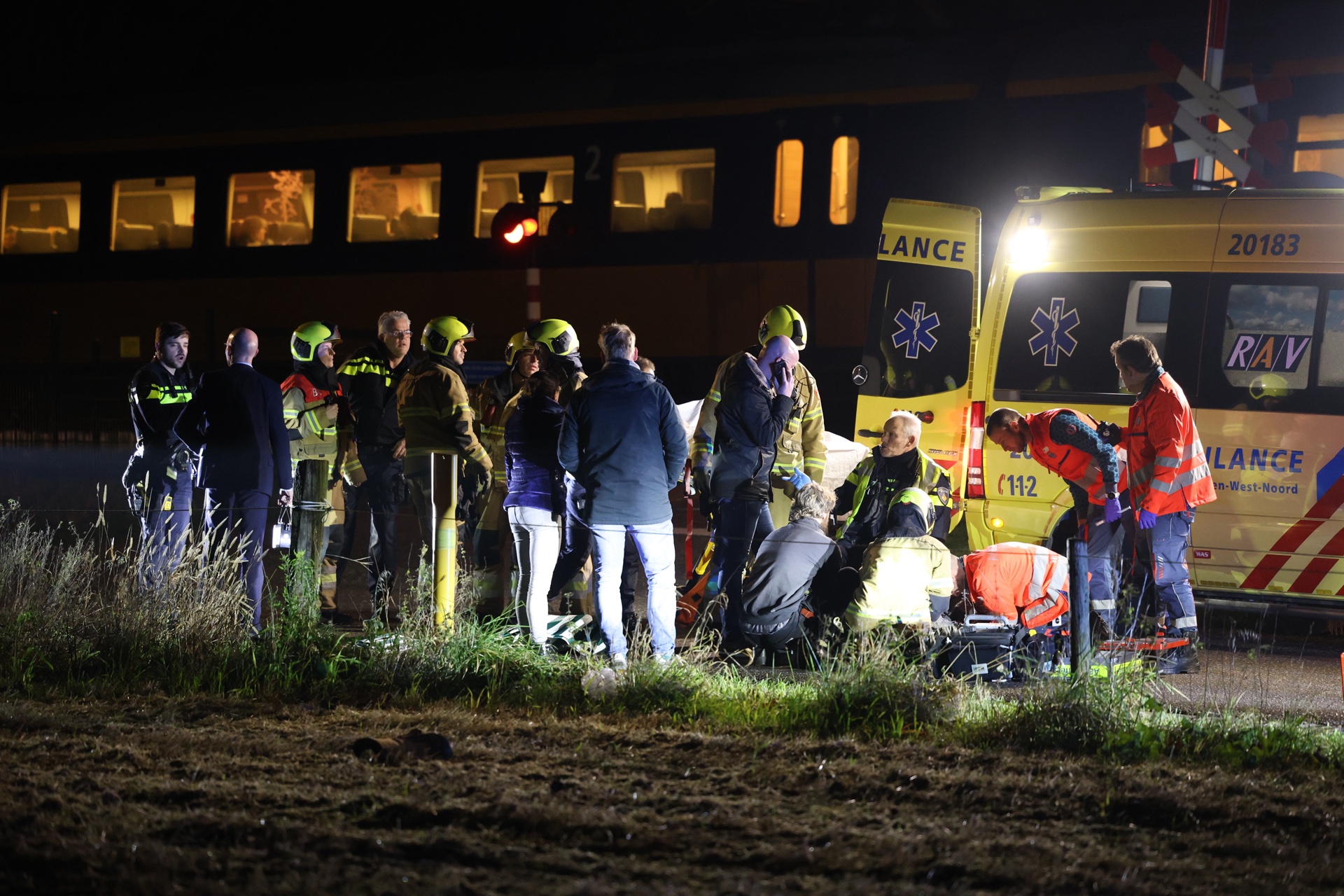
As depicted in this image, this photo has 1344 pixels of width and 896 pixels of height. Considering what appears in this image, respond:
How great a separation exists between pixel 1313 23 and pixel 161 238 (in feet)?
40.0

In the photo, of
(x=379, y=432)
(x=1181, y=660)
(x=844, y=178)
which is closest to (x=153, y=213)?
(x=844, y=178)

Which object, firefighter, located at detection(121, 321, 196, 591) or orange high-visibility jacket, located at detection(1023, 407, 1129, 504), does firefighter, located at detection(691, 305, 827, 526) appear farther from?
firefighter, located at detection(121, 321, 196, 591)

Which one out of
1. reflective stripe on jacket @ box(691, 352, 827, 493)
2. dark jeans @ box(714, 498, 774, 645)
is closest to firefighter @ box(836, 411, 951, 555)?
dark jeans @ box(714, 498, 774, 645)

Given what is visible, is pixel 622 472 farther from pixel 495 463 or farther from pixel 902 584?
pixel 495 463

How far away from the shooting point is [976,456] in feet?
27.3

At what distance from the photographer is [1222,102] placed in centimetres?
1001

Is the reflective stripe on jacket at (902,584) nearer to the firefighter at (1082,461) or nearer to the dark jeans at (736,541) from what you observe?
the dark jeans at (736,541)

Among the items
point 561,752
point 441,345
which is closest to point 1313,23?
point 441,345

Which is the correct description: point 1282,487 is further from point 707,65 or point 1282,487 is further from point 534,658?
point 707,65

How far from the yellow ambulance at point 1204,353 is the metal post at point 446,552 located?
320 cm

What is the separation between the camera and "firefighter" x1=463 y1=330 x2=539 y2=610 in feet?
23.3

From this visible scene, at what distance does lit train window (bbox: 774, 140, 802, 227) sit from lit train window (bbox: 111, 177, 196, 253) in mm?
7026

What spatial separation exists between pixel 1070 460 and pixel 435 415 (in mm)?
3349

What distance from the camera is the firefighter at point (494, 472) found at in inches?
280
